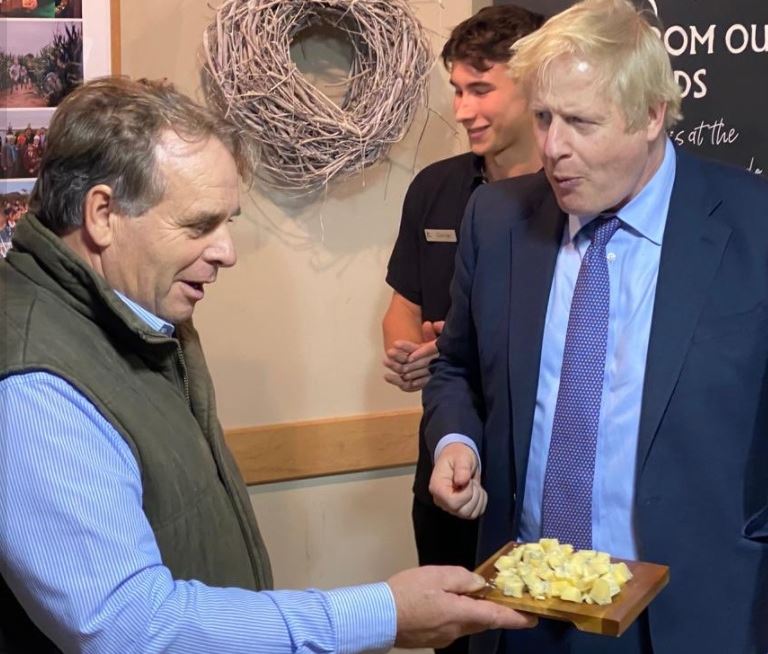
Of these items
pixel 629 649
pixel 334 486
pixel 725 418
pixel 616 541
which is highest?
pixel 725 418

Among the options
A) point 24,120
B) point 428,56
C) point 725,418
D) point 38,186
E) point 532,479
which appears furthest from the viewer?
point 428,56

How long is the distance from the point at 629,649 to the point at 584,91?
2.76 ft

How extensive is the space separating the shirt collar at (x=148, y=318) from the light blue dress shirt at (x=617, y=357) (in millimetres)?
604

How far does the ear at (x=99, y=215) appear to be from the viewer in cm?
131

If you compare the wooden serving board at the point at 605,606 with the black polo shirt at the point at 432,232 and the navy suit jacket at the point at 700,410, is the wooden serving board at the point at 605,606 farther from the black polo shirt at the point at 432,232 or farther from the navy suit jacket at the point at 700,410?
the black polo shirt at the point at 432,232

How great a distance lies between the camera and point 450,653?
2521mm

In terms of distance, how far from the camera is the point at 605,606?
1.42 m

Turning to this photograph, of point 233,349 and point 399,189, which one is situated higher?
point 399,189

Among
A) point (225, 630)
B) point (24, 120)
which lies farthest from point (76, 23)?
point (225, 630)

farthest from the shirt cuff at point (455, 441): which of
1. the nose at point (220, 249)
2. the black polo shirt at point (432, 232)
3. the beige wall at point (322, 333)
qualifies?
the beige wall at point (322, 333)

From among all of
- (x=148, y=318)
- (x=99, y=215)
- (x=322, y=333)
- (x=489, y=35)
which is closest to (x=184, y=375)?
(x=148, y=318)

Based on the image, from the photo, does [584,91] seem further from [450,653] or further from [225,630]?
[450,653]

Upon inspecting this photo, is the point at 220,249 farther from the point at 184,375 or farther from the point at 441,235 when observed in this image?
the point at 441,235

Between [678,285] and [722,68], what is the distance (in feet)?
3.87
